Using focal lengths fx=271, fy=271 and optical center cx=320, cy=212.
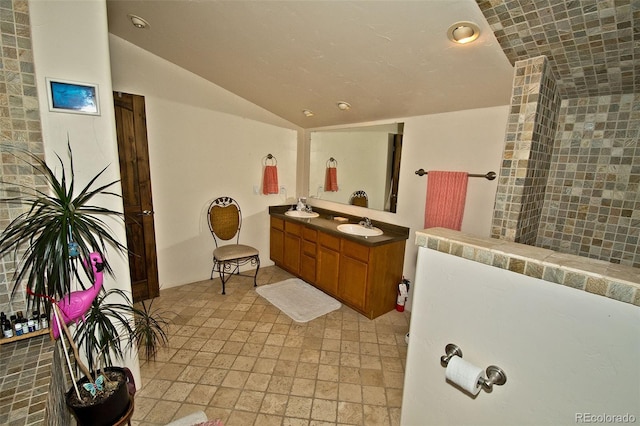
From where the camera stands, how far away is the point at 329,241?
3031 mm

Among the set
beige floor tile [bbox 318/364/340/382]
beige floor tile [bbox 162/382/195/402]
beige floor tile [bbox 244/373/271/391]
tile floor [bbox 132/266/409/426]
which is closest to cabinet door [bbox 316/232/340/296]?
tile floor [bbox 132/266/409/426]

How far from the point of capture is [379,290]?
9.00 feet

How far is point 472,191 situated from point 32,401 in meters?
2.89

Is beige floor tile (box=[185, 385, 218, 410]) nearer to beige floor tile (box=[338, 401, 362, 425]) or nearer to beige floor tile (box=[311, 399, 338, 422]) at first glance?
beige floor tile (box=[311, 399, 338, 422])

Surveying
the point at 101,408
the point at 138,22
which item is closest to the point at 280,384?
the point at 101,408

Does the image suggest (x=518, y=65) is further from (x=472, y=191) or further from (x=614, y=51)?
(x=472, y=191)

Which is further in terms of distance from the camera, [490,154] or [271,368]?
[490,154]

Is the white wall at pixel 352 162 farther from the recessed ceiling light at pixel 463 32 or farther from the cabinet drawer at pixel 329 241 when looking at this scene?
the recessed ceiling light at pixel 463 32

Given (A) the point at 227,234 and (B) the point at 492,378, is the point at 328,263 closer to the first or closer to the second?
(A) the point at 227,234

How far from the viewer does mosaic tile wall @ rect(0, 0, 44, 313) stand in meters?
1.35

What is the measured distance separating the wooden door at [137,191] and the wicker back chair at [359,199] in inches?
92.2

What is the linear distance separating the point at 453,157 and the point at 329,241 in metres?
1.49

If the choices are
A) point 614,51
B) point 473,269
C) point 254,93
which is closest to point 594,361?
point 473,269

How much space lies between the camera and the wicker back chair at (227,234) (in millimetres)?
3279
